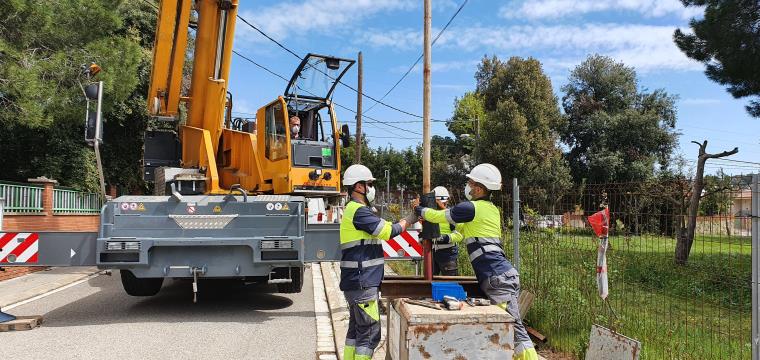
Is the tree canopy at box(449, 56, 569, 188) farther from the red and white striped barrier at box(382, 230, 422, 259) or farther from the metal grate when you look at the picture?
the metal grate

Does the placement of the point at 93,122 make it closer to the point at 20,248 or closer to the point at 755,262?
the point at 20,248

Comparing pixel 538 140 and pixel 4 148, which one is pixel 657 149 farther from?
pixel 4 148

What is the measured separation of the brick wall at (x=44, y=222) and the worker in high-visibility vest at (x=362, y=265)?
817 cm

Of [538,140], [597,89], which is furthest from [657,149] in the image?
[538,140]

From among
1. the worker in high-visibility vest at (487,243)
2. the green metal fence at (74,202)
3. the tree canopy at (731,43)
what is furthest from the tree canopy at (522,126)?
the worker in high-visibility vest at (487,243)

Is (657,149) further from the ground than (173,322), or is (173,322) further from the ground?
(657,149)

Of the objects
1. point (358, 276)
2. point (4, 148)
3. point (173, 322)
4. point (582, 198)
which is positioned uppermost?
point (4, 148)

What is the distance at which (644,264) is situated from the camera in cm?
608

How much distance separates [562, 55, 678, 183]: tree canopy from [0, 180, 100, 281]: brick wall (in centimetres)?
2319

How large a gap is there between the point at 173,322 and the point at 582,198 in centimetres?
507

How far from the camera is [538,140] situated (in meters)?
27.6

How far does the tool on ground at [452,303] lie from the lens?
402cm

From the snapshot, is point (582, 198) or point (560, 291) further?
point (560, 291)

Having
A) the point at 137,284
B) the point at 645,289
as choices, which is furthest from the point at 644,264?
the point at 137,284
